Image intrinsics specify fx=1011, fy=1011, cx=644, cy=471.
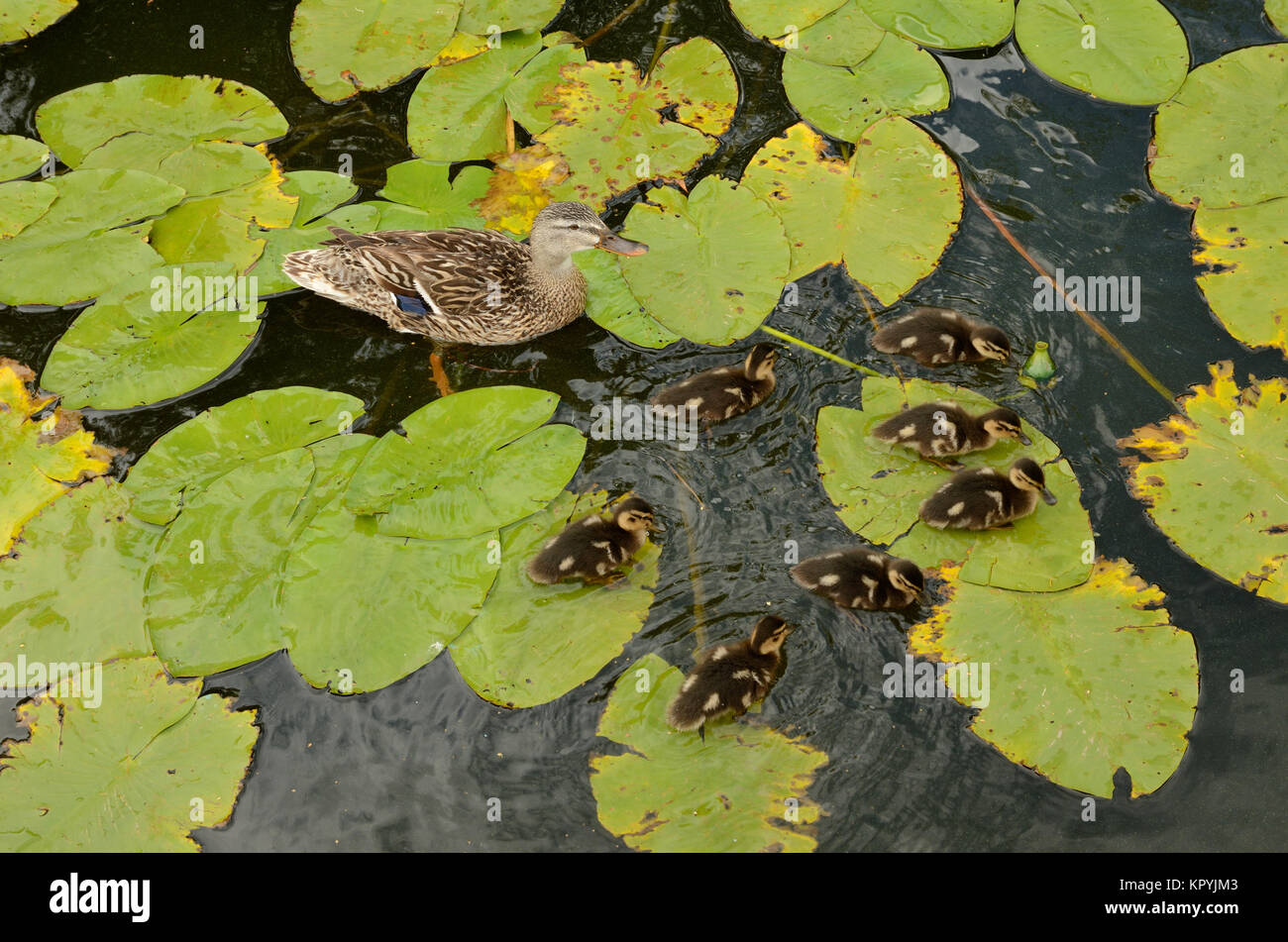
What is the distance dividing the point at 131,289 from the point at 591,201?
8.98 ft

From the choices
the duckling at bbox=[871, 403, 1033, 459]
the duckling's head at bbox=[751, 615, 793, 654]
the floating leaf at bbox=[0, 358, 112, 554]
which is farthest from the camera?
the floating leaf at bbox=[0, 358, 112, 554]

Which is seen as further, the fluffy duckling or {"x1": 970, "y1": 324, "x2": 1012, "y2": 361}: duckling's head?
{"x1": 970, "y1": 324, "x2": 1012, "y2": 361}: duckling's head

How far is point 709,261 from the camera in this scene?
19.0ft

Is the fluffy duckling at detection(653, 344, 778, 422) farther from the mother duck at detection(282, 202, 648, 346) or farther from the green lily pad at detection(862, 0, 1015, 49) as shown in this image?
the green lily pad at detection(862, 0, 1015, 49)

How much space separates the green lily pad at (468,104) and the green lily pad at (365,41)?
8.5 inches

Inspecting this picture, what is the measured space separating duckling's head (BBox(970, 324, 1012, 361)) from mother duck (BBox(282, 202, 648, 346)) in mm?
1894

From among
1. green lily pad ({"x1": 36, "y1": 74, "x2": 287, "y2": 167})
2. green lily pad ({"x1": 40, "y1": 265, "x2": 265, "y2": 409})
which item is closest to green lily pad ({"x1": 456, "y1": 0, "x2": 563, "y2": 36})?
green lily pad ({"x1": 36, "y1": 74, "x2": 287, "y2": 167})

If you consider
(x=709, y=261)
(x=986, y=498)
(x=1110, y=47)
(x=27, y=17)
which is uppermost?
(x=1110, y=47)

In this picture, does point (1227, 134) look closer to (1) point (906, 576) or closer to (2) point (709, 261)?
(2) point (709, 261)

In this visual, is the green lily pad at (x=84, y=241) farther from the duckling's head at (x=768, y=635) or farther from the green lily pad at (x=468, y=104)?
the duckling's head at (x=768, y=635)

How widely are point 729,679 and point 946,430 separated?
172 cm

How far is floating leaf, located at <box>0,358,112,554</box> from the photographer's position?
5.25 meters

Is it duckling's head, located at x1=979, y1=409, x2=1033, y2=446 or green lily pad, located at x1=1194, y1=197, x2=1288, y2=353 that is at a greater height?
green lily pad, located at x1=1194, y1=197, x2=1288, y2=353

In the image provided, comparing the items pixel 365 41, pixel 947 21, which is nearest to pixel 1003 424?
pixel 947 21
